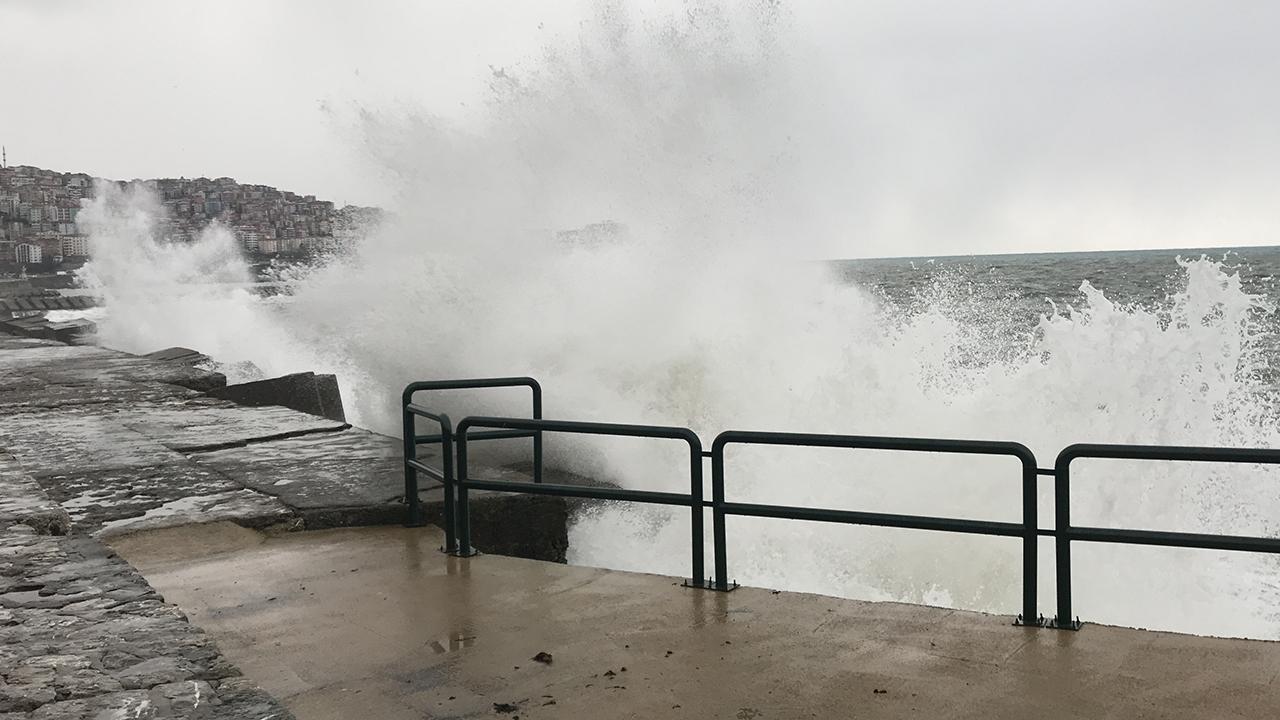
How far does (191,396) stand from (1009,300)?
44536 millimetres

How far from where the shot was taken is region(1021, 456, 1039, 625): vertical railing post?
13.5ft

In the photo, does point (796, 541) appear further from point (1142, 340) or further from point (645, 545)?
point (1142, 340)

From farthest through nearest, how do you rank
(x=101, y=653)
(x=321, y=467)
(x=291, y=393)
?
(x=291, y=393) → (x=321, y=467) → (x=101, y=653)

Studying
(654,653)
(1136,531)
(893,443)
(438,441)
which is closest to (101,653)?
(654,653)

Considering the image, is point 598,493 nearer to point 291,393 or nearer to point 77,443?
point 77,443

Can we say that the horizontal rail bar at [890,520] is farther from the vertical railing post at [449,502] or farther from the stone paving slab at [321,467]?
the stone paving slab at [321,467]

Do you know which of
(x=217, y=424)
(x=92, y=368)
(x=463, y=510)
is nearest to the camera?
(x=463, y=510)

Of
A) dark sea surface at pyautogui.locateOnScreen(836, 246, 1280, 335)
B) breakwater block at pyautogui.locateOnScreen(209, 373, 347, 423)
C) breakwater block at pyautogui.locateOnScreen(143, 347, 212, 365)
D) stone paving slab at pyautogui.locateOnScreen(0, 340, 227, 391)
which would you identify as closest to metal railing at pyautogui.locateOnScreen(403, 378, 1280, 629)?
breakwater block at pyautogui.locateOnScreen(209, 373, 347, 423)

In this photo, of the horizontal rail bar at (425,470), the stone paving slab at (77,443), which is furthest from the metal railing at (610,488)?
the stone paving slab at (77,443)

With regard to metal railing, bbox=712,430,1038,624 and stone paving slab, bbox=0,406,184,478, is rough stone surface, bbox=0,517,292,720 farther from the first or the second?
stone paving slab, bbox=0,406,184,478

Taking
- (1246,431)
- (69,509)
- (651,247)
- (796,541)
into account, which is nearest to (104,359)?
(651,247)

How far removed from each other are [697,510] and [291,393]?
8.61m

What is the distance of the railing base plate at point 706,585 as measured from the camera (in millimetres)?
4810

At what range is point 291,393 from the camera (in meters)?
12.3
